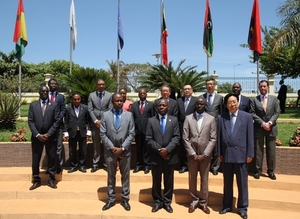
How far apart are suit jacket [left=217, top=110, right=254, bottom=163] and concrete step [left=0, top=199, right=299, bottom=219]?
37.4 inches

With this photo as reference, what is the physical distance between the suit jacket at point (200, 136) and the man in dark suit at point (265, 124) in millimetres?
1311

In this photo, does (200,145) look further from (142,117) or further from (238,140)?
(142,117)

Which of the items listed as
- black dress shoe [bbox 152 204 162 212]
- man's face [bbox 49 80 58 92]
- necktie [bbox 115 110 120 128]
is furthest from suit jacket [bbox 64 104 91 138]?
black dress shoe [bbox 152 204 162 212]

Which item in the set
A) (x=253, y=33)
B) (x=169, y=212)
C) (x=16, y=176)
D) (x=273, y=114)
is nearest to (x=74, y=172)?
(x=16, y=176)

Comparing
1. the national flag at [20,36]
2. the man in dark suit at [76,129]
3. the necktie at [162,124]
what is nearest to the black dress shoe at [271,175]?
the necktie at [162,124]

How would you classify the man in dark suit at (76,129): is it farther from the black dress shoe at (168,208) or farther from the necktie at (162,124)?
the black dress shoe at (168,208)

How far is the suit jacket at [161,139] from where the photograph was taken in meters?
4.87

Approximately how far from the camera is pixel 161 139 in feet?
16.0

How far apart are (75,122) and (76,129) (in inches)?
5.9

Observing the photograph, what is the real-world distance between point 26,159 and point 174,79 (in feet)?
14.7

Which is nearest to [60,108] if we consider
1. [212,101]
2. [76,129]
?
[76,129]

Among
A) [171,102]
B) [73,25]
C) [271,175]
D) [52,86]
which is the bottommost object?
[271,175]

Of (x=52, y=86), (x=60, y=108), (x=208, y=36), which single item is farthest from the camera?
(x=208, y=36)

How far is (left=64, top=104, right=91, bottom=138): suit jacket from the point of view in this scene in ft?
20.6
